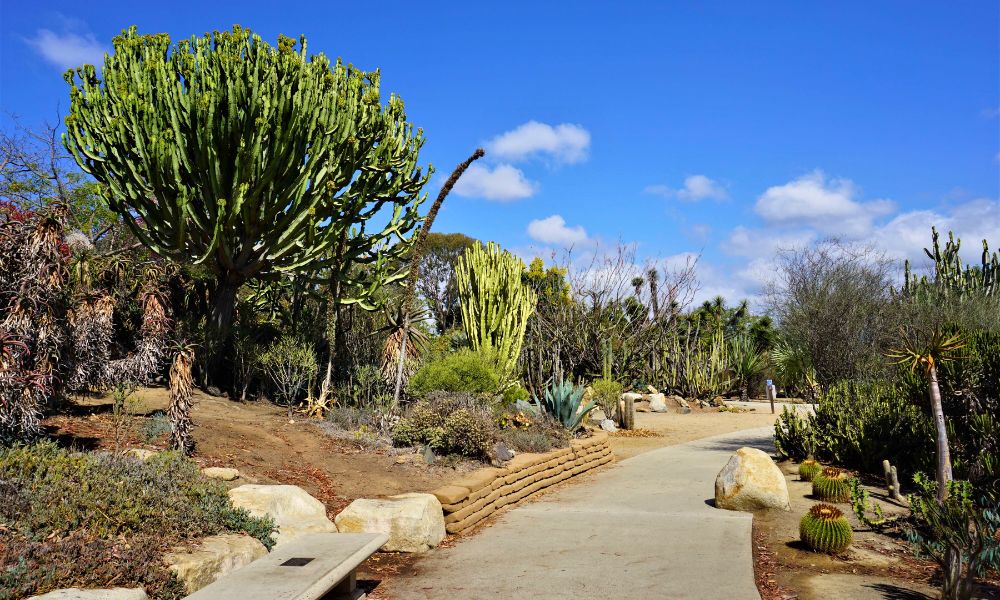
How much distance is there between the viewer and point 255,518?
5766 millimetres

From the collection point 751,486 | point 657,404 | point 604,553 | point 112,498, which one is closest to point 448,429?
point 604,553

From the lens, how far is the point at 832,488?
8.17 meters

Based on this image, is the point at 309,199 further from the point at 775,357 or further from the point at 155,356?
the point at 775,357

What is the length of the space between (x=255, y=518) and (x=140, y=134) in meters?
7.74

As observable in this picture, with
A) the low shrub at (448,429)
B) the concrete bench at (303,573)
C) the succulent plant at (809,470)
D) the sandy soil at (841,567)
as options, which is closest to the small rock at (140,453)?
the concrete bench at (303,573)

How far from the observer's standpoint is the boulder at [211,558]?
4.45m

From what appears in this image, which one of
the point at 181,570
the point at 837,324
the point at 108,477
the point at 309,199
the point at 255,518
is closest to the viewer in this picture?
the point at 181,570

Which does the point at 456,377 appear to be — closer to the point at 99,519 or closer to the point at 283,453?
the point at 283,453

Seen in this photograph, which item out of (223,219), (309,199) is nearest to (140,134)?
(223,219)

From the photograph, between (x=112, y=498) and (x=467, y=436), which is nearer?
(x=112, y=498)

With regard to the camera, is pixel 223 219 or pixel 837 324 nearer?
pixel 223 219

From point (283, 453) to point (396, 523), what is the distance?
2.92 meters

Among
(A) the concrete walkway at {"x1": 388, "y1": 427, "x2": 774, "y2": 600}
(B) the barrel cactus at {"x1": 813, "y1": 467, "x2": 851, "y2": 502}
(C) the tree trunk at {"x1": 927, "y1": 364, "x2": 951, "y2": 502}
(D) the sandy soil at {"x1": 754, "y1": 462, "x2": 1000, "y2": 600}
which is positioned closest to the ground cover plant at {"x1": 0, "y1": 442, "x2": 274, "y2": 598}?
(A) the concrete walkway at {"x1": 388, "y1": 427, "x2": 774, "y2": 600}

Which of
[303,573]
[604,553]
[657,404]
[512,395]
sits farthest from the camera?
[657,404]
